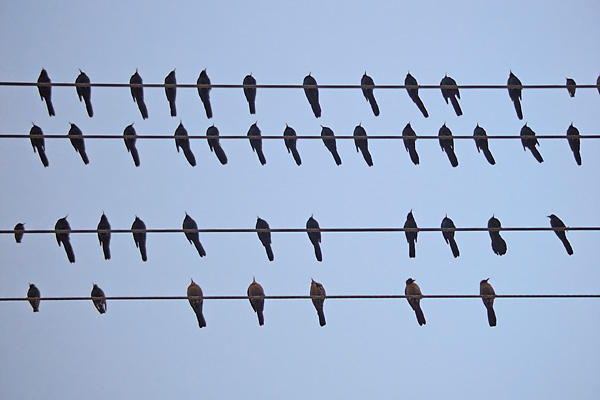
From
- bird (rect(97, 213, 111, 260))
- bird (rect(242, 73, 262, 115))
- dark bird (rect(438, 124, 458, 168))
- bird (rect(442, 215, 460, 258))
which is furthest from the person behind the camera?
bird (rect(242, 73, 262, 115))

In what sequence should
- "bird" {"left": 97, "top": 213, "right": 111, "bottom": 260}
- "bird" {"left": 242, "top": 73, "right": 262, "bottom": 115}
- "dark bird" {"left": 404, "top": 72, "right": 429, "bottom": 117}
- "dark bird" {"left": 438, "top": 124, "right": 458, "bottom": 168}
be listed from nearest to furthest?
"bird" {"left": 97, "top": 213, "right": 111, "bottom": 260} < "dark bird" {"left": 438, "top": 124, "right": 458, "bottom": 168} < "bird" {"left": 242, "top": 73, "right": 262, "bottom": 115} < "dark bird" {"left": 404, "top": 72, "right": 429, "bottom": 117}

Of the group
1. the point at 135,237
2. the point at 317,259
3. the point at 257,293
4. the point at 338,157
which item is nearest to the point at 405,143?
the point at 338,157

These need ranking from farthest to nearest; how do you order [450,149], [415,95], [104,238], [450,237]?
[415,95] → [450,149] → [450,237] → [104,238]

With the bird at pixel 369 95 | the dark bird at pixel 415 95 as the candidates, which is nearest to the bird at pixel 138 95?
the bird at pixel 369 95

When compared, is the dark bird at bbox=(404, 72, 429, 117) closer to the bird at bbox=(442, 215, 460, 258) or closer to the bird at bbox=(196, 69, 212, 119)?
the bird at bbox=(442, 215, 460, 258)

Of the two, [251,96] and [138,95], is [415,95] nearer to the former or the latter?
[251,96]

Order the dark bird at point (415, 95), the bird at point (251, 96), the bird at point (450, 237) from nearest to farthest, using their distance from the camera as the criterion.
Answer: the bird at point (450, 237)
the bird at point (251, 96)
the dark bird at point (415, 95)

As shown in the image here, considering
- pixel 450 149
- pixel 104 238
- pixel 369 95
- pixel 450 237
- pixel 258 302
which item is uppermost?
pixel 369 95

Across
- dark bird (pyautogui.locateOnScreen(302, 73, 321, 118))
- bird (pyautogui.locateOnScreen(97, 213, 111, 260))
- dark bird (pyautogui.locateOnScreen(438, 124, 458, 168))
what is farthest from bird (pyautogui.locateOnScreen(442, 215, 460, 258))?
bird (pyautogui.locateOnScreen(97, 213, 111, 260))

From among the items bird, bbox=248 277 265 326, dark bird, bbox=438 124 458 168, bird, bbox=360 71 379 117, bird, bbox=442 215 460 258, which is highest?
bird, bbox=360 71 379 117

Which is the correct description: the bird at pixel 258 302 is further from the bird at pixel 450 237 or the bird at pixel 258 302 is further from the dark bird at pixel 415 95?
the dark bird at pixel 415 95

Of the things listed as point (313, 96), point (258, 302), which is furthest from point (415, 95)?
point (258, 302)

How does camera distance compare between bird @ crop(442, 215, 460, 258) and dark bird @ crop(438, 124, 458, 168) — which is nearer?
bird @ crop(442, 215, 460, 258)

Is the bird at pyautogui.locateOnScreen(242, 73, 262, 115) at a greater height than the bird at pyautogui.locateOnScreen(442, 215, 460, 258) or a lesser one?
greater
